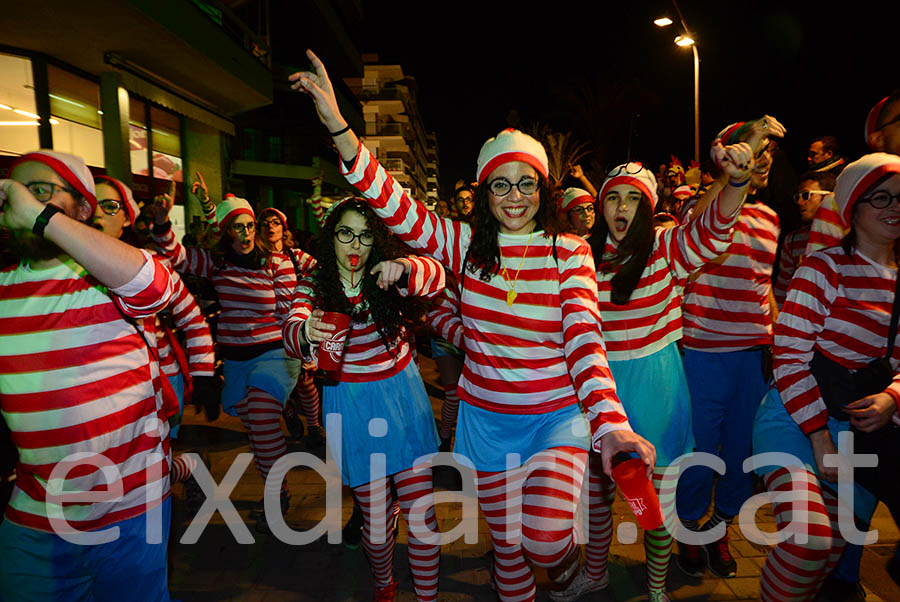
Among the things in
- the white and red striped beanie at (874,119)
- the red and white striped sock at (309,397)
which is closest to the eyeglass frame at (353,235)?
the white and red striped beanie at (874,119)

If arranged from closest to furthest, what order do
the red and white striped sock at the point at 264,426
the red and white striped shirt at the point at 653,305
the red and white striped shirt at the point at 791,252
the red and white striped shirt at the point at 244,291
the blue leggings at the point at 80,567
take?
the blue leggings at the point at 80,567, the red and white striped shirt at the point at 653,305, the red and white striped sock at the point at 264,426, the red and white striped shirt at the point at 244,291, the red and white striped shirt at the point at 791,252

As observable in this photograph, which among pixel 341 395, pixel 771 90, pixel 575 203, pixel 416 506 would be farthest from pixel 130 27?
pixel 771 90

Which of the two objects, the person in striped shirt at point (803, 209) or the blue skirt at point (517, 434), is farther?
the person in striped shirt at point (803, 209)

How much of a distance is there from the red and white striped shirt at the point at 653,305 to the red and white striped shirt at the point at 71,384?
2234 millimetres

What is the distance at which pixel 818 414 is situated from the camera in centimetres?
218

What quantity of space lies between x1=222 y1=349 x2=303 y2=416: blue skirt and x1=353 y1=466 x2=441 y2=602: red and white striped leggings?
162 centimetres

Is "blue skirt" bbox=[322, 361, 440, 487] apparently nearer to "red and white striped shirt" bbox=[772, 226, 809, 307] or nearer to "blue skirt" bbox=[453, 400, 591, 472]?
"blue skirt" bbox=[453, 400, 591, 472]

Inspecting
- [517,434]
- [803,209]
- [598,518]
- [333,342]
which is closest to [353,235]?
[333,342]

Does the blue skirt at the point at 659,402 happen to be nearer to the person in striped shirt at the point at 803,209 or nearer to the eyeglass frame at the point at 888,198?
the eyeglass frame at the point at 888,198

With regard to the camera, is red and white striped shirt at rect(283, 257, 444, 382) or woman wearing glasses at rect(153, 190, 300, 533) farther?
woman wearing glasses at rect(153, 190, 300, 533)

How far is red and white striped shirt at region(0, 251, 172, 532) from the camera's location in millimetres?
1947

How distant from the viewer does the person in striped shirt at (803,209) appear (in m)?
4.83

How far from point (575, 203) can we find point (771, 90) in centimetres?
1266

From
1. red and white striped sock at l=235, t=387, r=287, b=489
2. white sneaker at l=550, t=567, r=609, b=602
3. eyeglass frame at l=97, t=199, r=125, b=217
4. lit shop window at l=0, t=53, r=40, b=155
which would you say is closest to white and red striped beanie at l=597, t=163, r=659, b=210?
white sneaker at l=550, t=567, r=609, b=602
